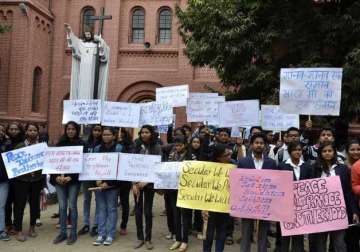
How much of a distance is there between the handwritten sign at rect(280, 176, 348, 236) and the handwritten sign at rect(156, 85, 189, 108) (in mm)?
4801

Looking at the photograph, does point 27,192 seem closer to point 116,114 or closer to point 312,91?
point 116,114

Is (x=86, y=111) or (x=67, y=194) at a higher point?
(x=86, y=111)

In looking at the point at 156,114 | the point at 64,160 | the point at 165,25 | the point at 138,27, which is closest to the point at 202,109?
the point at 156,114

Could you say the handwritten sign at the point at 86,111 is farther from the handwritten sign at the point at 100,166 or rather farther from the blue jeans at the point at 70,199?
the blue jeans at the point at 70,199

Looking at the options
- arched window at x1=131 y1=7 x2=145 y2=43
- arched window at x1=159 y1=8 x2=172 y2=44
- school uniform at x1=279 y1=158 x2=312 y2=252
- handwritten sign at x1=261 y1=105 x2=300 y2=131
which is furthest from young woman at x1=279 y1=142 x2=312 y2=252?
arched window at x1=131 y1=7 x2=145 y2=43

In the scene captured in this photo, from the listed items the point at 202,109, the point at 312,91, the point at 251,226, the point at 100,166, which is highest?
the point at 312,91

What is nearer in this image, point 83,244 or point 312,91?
point 83,244

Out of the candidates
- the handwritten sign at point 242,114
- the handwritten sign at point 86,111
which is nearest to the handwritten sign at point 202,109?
the handwritten sign at point 242,114

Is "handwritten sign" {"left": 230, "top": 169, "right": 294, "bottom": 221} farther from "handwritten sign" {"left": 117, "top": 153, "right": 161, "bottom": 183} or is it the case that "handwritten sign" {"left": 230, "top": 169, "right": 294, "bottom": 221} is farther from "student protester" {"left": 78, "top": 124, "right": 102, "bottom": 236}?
"student protester" {"left": 78, "top": 124, "right": 102, "bottom": 236}

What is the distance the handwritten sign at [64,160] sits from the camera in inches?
299

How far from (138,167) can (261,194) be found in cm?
219

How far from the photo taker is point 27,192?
7965mm

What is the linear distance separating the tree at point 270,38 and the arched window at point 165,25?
30.6 feet

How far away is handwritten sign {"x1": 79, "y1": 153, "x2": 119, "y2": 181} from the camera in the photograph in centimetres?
759
